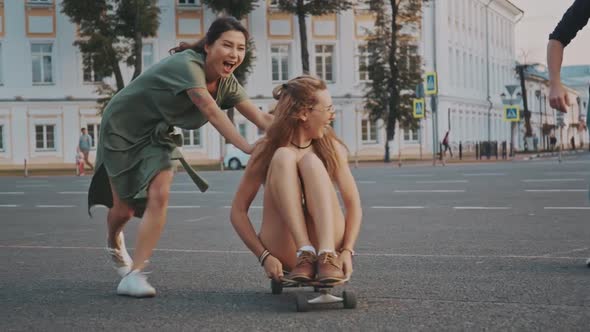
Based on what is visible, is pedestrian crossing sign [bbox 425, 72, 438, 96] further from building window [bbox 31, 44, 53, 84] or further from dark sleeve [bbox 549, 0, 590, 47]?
dark sleeve [bbox 549, 0, 590, 47]

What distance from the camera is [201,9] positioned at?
191 ft

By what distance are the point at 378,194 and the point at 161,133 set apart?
41.3ft

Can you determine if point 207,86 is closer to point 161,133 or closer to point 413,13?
point 161,133

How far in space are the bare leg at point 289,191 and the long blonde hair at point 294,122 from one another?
123mm

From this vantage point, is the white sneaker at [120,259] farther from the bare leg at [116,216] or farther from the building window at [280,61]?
the building window at [280,61]

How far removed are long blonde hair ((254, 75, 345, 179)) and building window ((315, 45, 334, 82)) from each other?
5505 cm

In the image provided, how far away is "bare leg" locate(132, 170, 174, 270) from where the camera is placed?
19.5ft

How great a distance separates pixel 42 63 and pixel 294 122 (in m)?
53.1

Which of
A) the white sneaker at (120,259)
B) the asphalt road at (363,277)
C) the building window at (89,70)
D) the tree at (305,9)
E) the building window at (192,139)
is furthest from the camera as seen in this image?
the building window at (192,139)

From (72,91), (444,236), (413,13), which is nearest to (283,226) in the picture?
(444,236)

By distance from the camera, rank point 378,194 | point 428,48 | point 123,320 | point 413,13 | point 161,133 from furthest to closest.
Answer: point 428,48, point 413,13, point 378,194, point 161,133, point 123,320

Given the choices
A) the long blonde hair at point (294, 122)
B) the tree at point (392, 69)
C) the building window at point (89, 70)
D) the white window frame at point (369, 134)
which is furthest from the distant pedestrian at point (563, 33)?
the white window frame at point (369, 134)

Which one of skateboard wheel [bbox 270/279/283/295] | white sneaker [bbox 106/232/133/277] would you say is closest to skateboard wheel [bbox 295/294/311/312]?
skateboard wheel [bbox 270/279/283/295]

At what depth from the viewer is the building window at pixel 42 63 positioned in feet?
185
